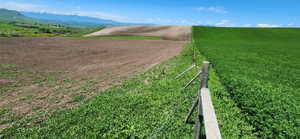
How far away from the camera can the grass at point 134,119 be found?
4.67m

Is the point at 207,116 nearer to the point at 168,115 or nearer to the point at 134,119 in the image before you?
the point at 168,115

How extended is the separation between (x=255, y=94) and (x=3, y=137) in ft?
31.7

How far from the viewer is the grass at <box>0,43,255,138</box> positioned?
4.67 m

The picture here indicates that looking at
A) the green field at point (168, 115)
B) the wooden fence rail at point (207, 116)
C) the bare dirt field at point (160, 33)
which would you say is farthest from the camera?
the bare dirt field at point (160, 33)

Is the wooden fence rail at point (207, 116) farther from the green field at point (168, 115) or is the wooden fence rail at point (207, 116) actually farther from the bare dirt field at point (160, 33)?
the bare dirt field at point (160, 33)

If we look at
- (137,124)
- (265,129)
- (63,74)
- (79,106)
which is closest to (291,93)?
(265,129)

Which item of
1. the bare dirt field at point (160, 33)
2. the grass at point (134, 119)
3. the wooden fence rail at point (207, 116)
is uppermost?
the bare dirt field at point (160, 33)

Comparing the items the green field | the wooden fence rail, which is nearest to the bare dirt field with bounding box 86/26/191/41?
the green field

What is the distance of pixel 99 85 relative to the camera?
364 inches

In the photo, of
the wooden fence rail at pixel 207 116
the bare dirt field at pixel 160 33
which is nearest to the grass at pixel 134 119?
the wooden fence rail at pixel 207 116

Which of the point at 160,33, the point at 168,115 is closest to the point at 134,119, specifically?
the point at 168,115

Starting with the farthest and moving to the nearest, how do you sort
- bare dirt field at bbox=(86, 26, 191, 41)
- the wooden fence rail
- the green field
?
1. bare dirt field at bbox=(86, 26, 191, 41)
2. the green field
3. the wooden fence rail

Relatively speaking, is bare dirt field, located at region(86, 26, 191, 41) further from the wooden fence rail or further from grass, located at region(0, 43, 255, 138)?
the wooden fence rail

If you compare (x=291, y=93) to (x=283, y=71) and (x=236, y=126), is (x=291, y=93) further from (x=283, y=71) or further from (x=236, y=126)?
(x=283, y=71)
